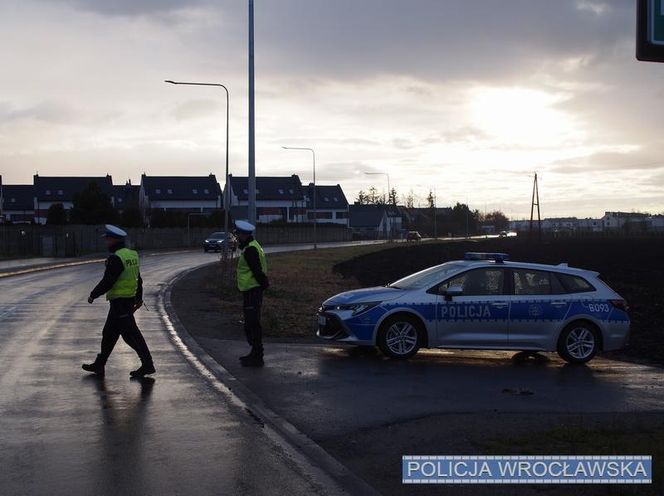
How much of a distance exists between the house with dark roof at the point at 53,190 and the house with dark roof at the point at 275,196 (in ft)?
69.2

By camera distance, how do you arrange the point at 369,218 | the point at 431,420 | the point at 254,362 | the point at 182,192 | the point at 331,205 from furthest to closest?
the point at 369,218, the point at 331,205, the point at 182,192, the point at 254,362, the point at 431,420

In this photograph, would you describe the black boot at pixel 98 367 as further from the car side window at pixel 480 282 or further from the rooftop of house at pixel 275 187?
the rooftop of house at pixel 275 187

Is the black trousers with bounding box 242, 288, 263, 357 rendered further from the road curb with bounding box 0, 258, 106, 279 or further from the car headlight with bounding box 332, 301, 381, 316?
the road curb with bounding box 0, 258, 106, 279

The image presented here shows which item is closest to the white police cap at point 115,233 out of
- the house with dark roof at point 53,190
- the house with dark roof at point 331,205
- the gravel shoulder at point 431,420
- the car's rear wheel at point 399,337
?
the gravel shoulder at point 431,420

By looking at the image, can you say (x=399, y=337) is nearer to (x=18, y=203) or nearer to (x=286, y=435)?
(x=286, y=435)

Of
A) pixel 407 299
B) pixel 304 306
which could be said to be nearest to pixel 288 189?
pixel 304 306

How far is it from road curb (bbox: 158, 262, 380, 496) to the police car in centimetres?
194

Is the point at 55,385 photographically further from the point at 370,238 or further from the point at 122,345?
the point at 370,238

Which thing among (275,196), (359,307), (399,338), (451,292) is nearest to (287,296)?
(359,307)

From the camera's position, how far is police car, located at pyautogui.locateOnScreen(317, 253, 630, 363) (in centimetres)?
1154

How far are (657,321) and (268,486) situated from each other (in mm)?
13819

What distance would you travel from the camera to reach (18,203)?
11788 centimetres

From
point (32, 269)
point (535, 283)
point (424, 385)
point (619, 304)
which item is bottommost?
point (32, 269)

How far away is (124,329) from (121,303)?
31 centimetres
